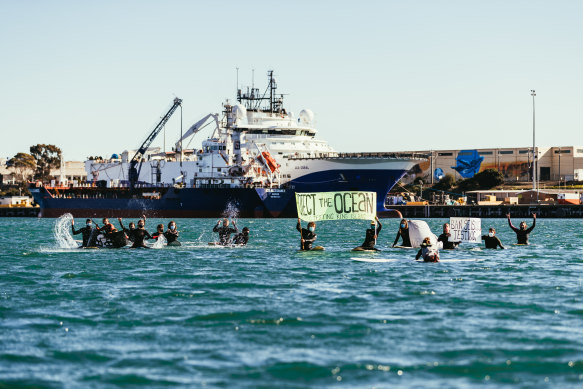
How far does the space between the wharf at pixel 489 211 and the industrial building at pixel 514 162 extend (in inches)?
1666

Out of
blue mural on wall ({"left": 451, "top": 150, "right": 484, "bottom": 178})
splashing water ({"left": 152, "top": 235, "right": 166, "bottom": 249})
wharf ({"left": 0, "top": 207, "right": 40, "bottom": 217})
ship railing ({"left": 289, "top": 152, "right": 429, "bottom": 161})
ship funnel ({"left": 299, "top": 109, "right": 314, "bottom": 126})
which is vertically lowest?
splashing water ({"left": 152, "top": 235, "right": 166, "bottom": 249})

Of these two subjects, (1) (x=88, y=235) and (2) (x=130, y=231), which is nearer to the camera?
(2) (x=130, y=231)

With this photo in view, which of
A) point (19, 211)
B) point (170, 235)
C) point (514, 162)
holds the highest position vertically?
point (514, 162)

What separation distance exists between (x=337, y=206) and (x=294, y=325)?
50.8 feet

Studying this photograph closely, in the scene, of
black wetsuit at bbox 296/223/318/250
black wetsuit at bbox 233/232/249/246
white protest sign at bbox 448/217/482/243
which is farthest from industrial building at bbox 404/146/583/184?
black wetsuit at bbox 296/223/318/250

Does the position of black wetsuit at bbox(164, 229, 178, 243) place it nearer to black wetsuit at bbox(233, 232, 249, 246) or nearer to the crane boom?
black wetsuit at bbox(233, 232, 249, 246)

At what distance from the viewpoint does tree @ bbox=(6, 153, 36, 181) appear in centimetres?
16888

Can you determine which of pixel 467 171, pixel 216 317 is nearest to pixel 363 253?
pixel 216 317

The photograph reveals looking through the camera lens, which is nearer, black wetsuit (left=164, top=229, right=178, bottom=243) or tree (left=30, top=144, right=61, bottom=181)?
black wetsuit (left=164, top=229, right=178, bottom=243)

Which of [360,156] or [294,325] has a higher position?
[360,156]

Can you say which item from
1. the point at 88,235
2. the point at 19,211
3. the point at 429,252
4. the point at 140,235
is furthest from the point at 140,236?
the point at 19,211

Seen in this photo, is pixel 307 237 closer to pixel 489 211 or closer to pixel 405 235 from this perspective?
pixel 405 235

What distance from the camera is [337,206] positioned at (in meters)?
32.2

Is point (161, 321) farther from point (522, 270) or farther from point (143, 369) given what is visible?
point (522, 270)
